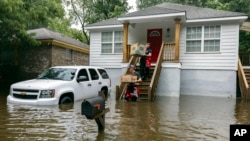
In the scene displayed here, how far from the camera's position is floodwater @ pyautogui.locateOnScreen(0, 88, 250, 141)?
224 inches

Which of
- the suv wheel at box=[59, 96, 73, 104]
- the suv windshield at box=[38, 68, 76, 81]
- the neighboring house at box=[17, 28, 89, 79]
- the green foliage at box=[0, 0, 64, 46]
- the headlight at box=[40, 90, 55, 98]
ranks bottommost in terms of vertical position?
the suv wheel at box=[59, 96, 73, 104]

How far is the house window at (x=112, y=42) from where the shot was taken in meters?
18.7

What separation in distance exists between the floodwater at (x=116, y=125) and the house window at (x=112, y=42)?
983cm

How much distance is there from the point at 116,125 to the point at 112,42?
1248 centimetres

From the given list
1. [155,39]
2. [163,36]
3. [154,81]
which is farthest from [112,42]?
[154,81]

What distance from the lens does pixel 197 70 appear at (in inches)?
634

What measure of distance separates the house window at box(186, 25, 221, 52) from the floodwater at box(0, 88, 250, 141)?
7345 millimetres

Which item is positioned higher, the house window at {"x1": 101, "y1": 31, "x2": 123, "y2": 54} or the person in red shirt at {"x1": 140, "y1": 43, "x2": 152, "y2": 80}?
the house window at {"x1": 101, "y1": 31, "x2": 123, "y2": 54}

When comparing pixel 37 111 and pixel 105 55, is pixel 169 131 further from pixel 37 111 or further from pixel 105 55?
pixel 105 55

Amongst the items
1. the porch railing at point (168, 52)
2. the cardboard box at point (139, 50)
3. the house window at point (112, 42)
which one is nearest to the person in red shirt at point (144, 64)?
the cardboard box at point (139, 50)

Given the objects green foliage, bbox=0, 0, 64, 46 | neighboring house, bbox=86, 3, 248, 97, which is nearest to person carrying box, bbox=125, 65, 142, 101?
neighboring house, bbox=86, 3, 248, 97

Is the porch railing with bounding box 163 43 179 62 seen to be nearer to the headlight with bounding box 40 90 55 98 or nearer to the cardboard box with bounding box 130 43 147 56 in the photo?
the cardboard box with bounding box 130 43 147 56

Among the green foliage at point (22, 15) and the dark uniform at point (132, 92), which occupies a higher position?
the green foliage at point (22, 15)

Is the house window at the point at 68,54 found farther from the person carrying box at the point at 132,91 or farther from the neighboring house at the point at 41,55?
the person carrying box at the point at 132,91
